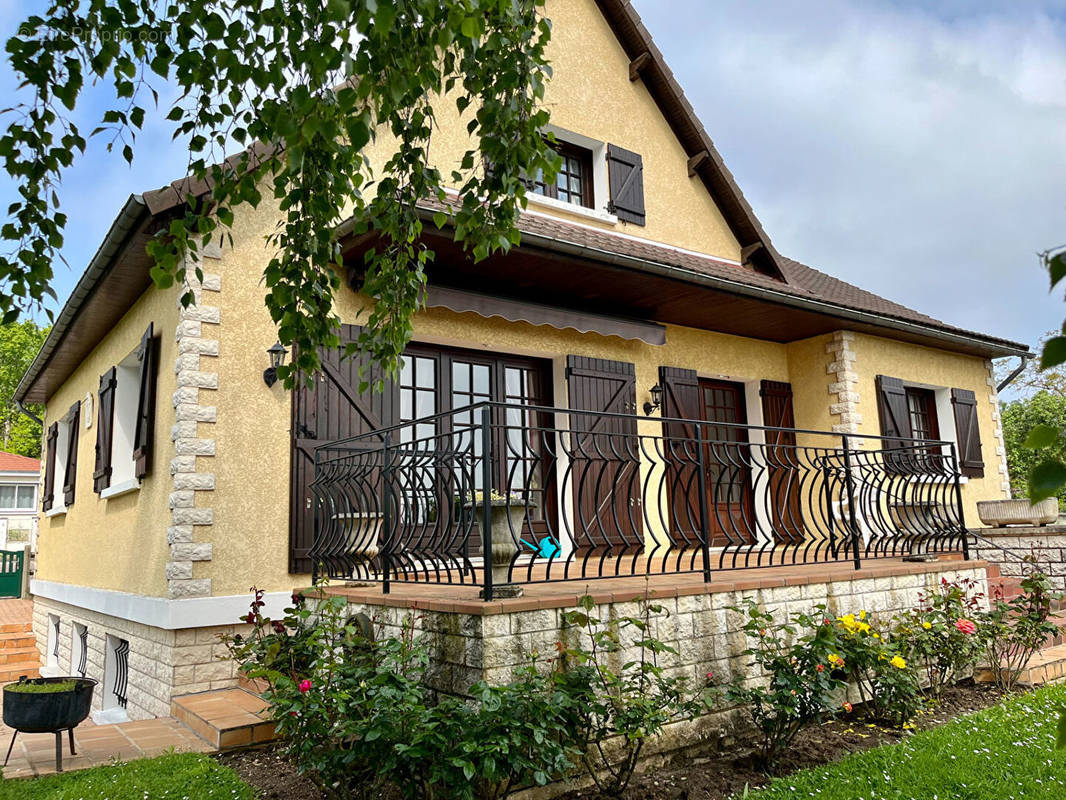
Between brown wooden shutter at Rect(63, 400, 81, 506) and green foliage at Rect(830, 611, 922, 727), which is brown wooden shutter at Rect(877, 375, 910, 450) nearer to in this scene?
green foliage at Rect(830, 611, 922, 727)

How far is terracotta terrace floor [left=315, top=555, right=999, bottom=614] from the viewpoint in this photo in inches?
155

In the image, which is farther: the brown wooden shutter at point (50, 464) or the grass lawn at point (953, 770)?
the brown wooden shutter at point (50, 464)

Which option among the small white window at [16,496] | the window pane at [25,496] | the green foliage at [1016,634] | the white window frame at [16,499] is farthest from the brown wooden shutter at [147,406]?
the window pane at [25,496]

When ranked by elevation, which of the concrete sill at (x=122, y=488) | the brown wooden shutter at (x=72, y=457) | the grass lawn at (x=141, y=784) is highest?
the brown wooden shutter at (x=72, y=457)

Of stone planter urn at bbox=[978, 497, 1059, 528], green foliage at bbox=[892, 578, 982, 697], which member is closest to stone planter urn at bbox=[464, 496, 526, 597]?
green foliage at bbox=[892, 578, 982, 697]

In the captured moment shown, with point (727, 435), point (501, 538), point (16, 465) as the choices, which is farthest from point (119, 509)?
point (16, 465)

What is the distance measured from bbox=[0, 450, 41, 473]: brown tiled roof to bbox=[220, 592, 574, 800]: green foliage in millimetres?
22757

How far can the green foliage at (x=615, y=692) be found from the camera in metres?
3.78

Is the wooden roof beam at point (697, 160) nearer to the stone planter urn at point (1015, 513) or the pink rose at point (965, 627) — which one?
the stone planter urn at point (1015, 513)

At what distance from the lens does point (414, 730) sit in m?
3.35

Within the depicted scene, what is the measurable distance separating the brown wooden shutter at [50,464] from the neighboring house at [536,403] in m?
0.10

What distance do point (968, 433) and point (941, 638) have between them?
254 inches

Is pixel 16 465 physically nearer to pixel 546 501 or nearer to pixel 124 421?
pixel 124 421

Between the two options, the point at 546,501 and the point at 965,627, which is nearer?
the point at 965,627
